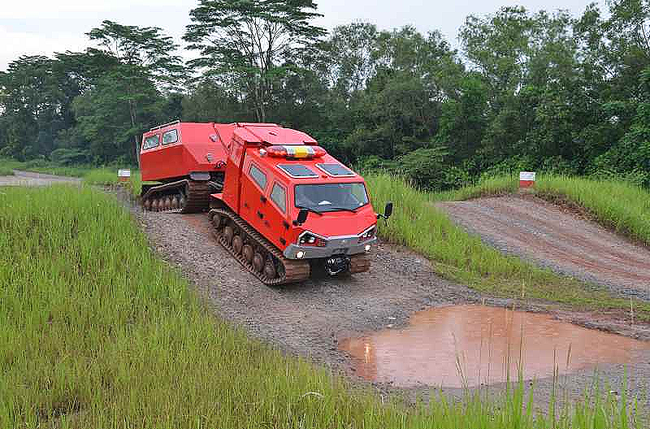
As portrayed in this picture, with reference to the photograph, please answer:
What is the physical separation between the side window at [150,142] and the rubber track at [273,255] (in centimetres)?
506

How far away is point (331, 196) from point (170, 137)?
22.3 feet

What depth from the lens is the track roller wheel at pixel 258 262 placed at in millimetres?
10797

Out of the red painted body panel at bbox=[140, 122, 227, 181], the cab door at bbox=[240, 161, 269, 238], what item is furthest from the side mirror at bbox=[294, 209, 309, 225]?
the red painted body panel at bbox=[140, 122, 227, 181]

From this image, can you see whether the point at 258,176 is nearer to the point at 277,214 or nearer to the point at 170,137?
the point at 277,214

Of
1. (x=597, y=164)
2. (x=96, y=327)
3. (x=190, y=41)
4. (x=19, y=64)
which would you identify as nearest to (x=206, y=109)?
(x=190, y=41)

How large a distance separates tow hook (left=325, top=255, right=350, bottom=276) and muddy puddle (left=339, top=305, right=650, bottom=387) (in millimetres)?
1772

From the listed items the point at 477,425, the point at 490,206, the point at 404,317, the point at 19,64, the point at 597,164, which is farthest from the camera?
the point at 19,64

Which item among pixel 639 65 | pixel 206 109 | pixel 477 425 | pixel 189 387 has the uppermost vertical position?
pixel 639 65

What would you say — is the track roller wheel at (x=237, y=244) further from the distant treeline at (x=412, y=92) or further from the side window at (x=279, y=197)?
the distant treeline at (x=412, y=92)

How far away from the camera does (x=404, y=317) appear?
9.44 meters

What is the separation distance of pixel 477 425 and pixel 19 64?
6261 cm

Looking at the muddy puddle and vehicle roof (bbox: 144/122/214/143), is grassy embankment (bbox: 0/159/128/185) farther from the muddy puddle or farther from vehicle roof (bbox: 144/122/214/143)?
the muddy puddle

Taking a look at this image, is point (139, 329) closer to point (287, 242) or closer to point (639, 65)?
point (287, 242)

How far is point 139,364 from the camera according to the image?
5.80m
